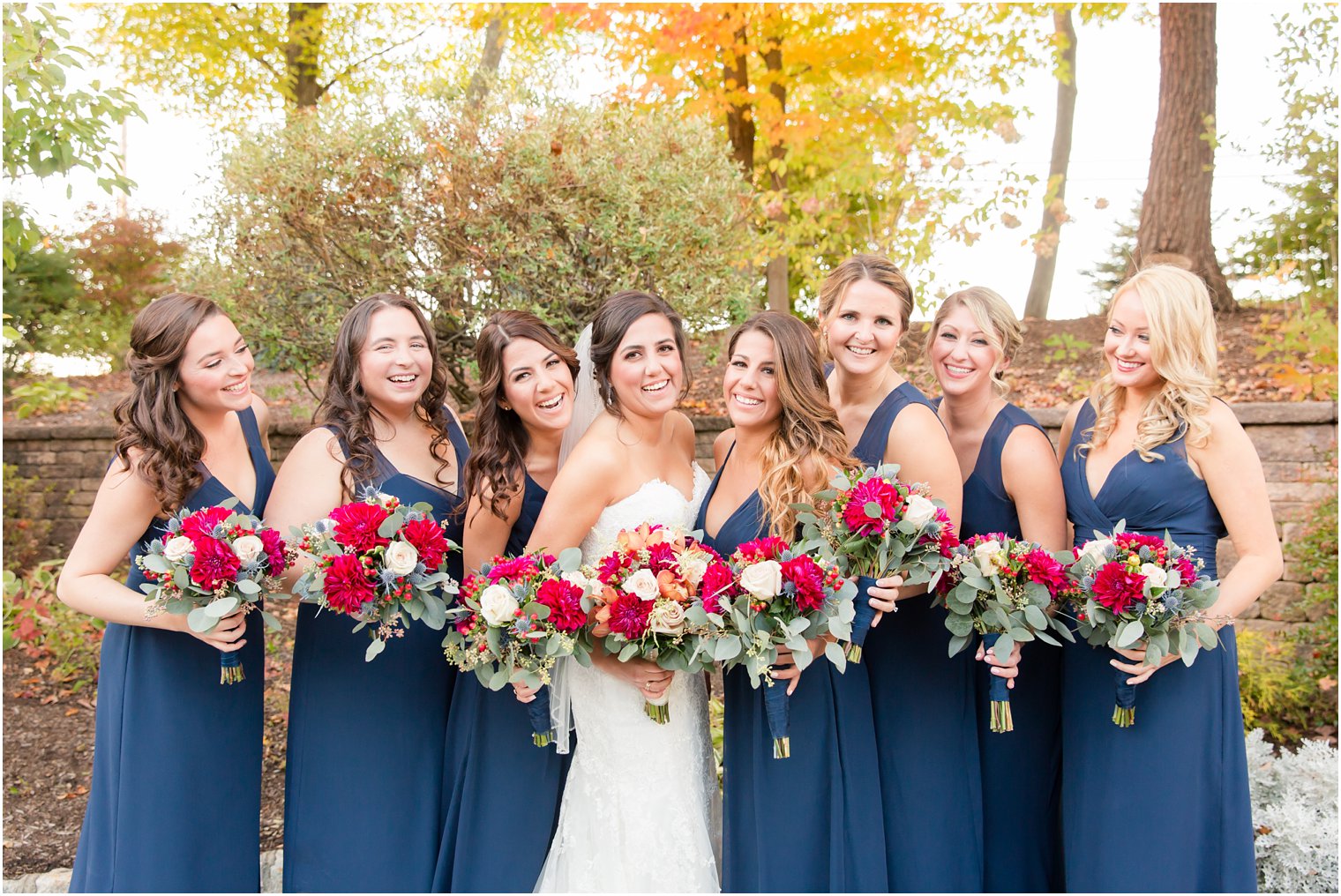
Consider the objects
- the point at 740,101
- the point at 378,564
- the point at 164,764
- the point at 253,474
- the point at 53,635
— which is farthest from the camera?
the point at 740,101

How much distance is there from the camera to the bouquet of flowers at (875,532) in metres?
3.22

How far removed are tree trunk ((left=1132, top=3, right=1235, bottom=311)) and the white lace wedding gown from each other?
8.65 meters

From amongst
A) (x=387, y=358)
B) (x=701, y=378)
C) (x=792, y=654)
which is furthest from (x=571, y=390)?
(x=701, y=378)

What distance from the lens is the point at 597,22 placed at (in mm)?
8758

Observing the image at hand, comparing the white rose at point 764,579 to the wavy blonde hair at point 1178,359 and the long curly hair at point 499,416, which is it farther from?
the wavy blonde hair at point 1178,359

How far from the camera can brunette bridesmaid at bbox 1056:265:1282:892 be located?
11.6 ft

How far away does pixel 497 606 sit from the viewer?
315cm

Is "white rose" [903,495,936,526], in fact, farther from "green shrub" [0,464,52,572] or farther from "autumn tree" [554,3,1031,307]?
"green shrub" [0,464,52,572]

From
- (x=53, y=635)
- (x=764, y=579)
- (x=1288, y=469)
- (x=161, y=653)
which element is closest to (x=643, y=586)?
(x=764, y=579)

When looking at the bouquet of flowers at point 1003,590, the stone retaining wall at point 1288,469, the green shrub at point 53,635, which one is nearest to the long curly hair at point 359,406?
the bouquet of flowers at point 1003,590

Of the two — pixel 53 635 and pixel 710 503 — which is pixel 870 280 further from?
pixel 53 635

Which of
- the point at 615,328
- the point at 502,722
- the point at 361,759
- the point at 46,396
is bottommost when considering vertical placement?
the point at 361,759

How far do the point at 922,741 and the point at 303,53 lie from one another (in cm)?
1166

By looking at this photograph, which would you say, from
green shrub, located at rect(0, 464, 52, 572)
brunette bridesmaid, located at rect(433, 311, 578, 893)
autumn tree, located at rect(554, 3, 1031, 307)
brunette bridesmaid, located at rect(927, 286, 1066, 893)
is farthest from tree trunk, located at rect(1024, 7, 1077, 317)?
green shrub, located at rect(0, 464, 52, 572)
